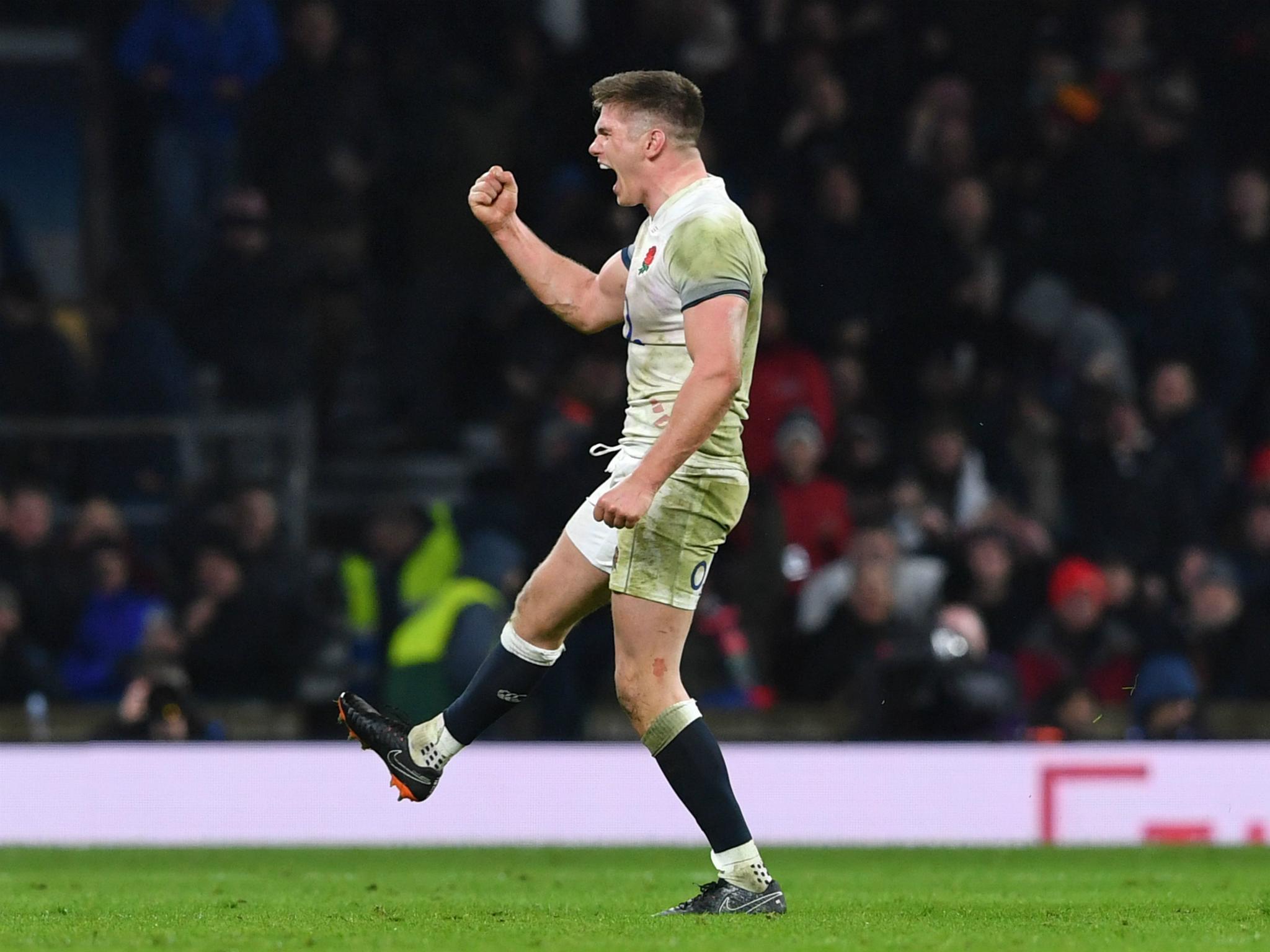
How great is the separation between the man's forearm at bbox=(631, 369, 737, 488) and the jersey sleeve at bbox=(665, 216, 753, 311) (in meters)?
0.20

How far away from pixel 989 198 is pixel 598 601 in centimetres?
820

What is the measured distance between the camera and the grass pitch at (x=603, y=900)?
5.57 meters

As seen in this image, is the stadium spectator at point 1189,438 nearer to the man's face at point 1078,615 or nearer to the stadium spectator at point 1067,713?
the man's face at point 1078,615

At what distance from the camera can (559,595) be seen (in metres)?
6.14

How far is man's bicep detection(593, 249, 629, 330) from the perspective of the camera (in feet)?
20.9

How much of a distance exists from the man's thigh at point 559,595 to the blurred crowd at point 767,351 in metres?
4.62

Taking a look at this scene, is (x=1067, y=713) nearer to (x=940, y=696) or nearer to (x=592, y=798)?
(x=940, y=696)

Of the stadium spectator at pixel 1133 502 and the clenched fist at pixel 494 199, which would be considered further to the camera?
the stadium spectator at pixel 1133 502

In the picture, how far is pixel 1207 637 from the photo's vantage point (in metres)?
11.7

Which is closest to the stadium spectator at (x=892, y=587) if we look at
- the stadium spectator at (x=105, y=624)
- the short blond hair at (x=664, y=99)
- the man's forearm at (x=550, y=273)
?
the stadium spectator at (x=105, y=624)

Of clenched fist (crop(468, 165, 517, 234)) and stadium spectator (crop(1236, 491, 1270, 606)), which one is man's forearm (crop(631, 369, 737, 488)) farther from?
stadium spectator (crop(1236, 491, 1270, 606))

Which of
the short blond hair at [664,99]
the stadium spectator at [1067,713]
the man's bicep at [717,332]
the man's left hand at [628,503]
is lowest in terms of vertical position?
the stadium spectator at [1067,713]

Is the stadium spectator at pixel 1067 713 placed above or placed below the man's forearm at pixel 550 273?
below

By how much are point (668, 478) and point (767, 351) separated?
698 centimetres
